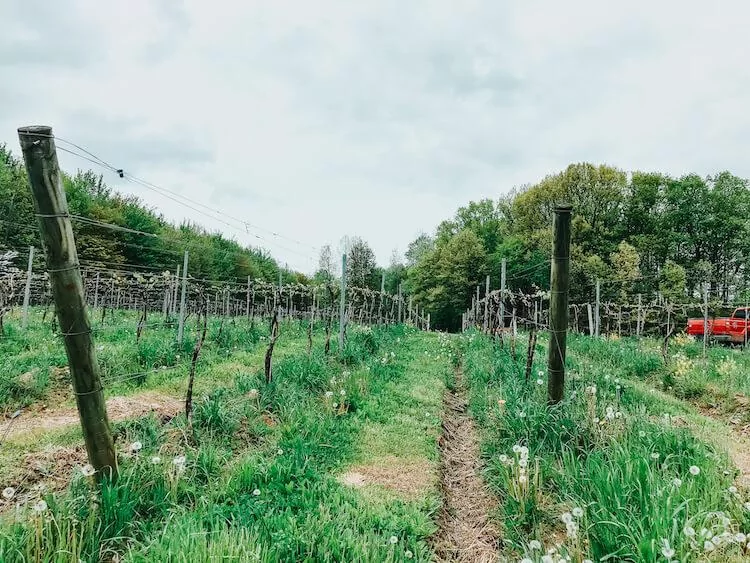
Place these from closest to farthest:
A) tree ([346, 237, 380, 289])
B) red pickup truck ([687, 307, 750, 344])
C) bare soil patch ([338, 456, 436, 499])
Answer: bare soil patch ([338, 456, 436, 499]) < red pickup truck ([687, 307, 750, 344]) < tree ([346, 237, 380, 289])

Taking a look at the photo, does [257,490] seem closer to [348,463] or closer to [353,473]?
[353,473]

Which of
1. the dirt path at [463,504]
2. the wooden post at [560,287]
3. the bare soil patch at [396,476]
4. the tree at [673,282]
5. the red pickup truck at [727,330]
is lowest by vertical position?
the dirt path at [463,504]

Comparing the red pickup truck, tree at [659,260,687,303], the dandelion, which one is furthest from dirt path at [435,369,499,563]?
tree at [659,260,687,303]

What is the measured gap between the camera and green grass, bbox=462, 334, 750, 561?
2697 mm

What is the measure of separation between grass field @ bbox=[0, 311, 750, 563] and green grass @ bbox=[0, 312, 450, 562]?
0.02 metres

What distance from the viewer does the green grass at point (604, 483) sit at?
2.70 meters

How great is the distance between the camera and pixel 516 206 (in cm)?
4131

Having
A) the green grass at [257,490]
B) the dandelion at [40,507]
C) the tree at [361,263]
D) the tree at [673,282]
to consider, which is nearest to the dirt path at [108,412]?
the green grass at [257,490]

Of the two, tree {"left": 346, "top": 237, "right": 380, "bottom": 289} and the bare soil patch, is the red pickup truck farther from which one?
tree {"left": 346, "top": 237, "right": 380, "bottom": 289}

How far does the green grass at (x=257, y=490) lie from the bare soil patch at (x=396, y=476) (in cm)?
10

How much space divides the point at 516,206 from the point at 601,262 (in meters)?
11.1

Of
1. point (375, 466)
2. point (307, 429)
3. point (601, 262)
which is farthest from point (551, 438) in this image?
point (601, 262)

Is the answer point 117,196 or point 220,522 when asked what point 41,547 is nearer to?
point 220,522

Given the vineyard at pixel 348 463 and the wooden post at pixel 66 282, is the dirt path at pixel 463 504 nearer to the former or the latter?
the vineyard at pixel 348 463
